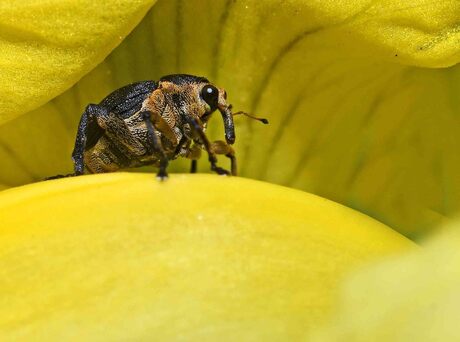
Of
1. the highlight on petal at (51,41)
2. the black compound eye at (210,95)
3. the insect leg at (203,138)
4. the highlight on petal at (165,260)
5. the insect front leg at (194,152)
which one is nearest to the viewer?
the highlight on petal at (165,260)

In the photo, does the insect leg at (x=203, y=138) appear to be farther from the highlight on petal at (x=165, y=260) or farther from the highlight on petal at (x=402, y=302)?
the highlight on petal at (x=402, y=302)

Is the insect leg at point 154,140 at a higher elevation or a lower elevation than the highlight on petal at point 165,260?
higher

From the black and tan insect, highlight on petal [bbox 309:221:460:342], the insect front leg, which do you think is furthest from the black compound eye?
highlight on petal [bbox 309:221:460:342]

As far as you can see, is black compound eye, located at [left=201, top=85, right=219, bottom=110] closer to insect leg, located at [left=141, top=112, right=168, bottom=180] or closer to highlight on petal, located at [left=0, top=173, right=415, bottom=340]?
insect leg, located at [left=141, top=112, right=168, bottom=180]

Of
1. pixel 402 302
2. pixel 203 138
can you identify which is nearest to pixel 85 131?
pixel 203 138

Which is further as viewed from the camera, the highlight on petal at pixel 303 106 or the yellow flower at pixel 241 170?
the highlight on petal at pixel 303 106

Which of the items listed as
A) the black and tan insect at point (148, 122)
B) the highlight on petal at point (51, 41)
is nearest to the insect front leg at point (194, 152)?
the black and tan insect at point (148, 122)

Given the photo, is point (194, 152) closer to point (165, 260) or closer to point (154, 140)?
point (154, 140)
